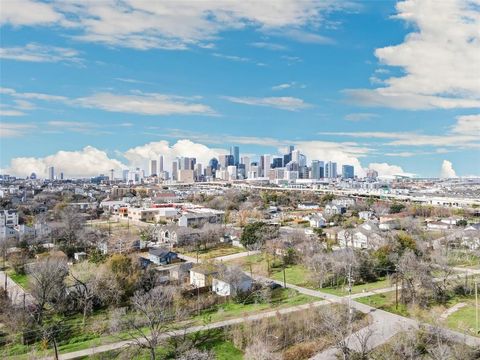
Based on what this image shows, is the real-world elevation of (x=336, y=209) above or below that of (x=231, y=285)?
above

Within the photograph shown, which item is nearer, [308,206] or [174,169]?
[308,206]

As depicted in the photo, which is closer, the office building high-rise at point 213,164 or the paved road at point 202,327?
the paved road at point 202,327

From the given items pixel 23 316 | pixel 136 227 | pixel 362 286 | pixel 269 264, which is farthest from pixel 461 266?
pixel 136 227

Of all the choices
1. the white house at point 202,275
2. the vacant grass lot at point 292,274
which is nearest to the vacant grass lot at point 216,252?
the vacant grass lot at point 292,274

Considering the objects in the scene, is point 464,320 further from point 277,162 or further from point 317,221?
point 277,162

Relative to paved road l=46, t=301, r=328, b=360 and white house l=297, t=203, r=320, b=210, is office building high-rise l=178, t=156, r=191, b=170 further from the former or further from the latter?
paved road l=46, t=301, r=328, b=360

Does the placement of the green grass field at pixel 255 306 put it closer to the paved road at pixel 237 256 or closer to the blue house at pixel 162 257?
the paved road at pixel 237 256

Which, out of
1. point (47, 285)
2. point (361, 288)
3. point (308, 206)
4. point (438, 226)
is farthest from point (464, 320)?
point (308, 206)

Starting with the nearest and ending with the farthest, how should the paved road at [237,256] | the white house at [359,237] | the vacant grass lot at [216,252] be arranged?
the paved road at [237,256] < the vacant grass lot at [216,252] < the white house at [359,237]
